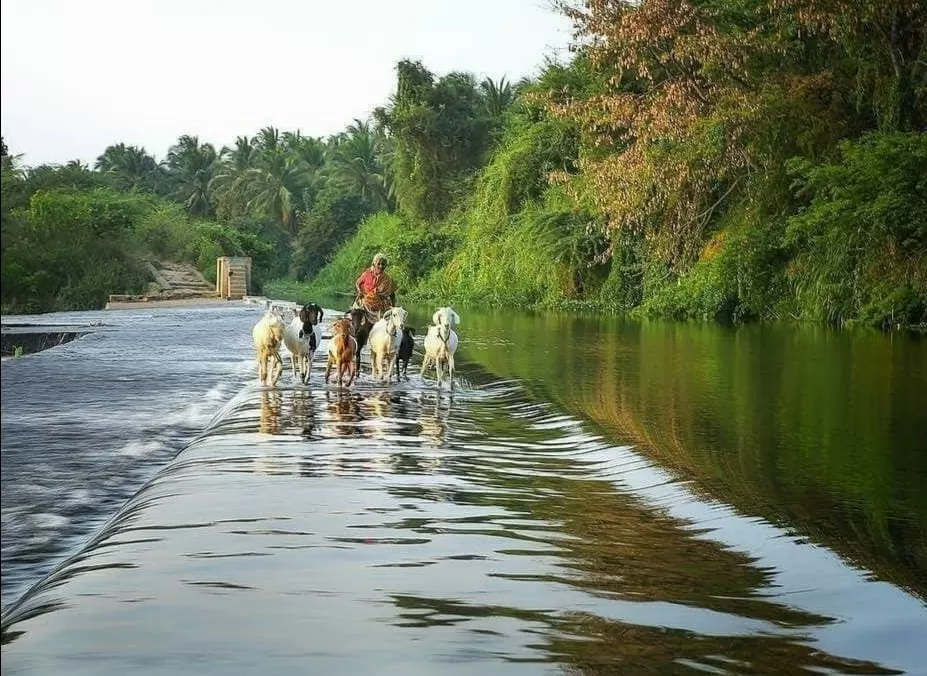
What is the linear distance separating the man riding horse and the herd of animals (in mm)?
699

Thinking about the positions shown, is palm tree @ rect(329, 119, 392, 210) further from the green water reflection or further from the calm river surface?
the calm river surface

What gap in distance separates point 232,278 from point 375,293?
37.0 m

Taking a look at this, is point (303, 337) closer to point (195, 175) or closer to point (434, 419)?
point (434, 419)

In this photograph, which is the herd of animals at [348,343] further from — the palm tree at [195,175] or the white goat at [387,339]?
the palm tree at [195,175]

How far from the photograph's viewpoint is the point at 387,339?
15898mm

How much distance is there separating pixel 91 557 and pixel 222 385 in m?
11.0

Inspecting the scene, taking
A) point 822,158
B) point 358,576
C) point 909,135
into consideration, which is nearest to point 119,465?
point 358,576

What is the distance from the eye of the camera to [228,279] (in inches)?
2103

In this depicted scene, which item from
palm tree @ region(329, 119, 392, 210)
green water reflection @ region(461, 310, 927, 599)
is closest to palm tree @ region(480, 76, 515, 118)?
palm tree @ region(329, 119, 392, 210)

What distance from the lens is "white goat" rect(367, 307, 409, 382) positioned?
15.8 meters

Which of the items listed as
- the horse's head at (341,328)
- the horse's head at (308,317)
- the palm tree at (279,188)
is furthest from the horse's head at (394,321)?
the palm tree at (279,188)

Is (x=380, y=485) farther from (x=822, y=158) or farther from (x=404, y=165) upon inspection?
(x=404, y=165)

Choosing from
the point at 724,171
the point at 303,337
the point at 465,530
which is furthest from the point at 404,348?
the point at 724,171

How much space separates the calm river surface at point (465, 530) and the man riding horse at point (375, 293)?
1837 mm
